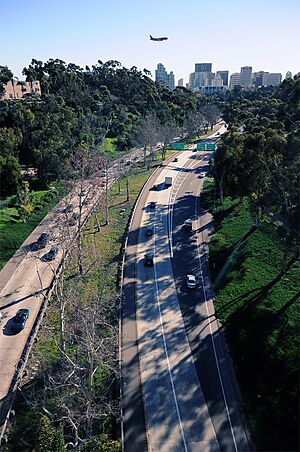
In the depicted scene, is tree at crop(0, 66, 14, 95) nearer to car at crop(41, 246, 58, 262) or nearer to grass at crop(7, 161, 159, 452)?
grass at crop(7, 161, 159, 452)

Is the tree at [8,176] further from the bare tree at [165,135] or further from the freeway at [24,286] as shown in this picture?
the bare tree at [165,135]

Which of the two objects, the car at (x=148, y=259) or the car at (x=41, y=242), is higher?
the car at (x=41, y=242)

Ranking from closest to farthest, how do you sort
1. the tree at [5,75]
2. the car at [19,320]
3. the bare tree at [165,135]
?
1. the car at [19,320]
2. the bare tree at [165,135]
3. the tree at [5,75]

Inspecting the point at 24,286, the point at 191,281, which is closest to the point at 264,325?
the point at 191,281

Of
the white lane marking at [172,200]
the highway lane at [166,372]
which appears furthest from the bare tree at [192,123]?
the highway lane at [166,372]

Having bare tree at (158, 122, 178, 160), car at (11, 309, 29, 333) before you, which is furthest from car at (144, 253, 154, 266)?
Result: bare tree at (158, 122, 178, 160)

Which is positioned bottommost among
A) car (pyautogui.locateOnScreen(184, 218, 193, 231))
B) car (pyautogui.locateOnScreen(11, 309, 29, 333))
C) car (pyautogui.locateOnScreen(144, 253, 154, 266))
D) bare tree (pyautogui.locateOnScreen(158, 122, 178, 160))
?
car (pyautogui.locateOnScreen(11, 309, 29, 333))
